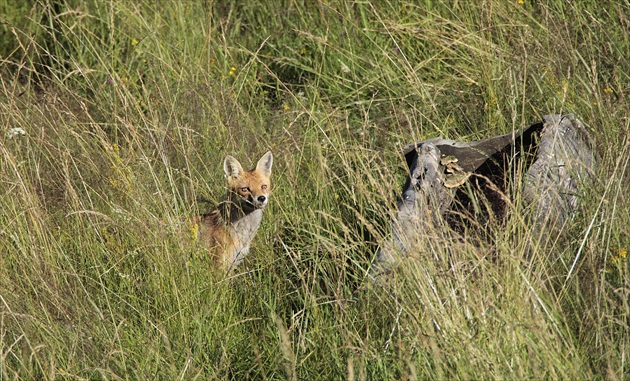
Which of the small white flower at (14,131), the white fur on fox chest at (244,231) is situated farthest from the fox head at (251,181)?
the small white flower at (14,131)

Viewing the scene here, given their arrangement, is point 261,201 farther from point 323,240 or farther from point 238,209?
point 323,240

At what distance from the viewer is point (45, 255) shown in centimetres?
341

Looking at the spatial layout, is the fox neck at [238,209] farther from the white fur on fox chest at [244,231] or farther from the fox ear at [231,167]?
the fox ear at [231,167]

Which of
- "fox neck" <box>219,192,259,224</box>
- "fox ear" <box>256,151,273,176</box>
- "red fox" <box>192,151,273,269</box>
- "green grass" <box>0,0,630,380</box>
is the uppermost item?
"green grass" <box>0,0,630,380</box>

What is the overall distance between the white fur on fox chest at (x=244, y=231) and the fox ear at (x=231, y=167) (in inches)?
10.4

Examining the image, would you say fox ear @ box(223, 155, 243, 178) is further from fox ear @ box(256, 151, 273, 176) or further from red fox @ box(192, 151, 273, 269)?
fox ear @ box(256, 151, 273, 176)

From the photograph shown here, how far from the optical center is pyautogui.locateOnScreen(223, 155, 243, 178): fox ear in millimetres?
4582

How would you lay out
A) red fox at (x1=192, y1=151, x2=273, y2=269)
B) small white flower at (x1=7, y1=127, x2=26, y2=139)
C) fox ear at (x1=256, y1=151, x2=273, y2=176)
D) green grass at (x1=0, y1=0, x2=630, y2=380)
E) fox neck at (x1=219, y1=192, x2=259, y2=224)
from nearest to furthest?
green grass at (x1=0, y1=0, x2=630, y2=380) → small white flower at (x1=7, y1=127, x2=26, y2=139) → red fox at (x1=192, y1=151, x2=273, y2=269) → fox ear at (x1=256, y1=151, x2=273, y2=176) → fox neck at (x1=219, y1=192, x2=259, y2=224)

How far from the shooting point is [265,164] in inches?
188

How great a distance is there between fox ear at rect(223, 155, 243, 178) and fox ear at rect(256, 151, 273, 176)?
13 centimetres

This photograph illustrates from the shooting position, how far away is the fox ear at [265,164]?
4.70m

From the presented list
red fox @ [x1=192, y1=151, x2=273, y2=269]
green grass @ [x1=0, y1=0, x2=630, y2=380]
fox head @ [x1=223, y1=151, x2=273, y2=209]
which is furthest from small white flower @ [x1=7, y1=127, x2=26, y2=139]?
fox head @ [x1=223, y1=151, x2=273, y2=209]

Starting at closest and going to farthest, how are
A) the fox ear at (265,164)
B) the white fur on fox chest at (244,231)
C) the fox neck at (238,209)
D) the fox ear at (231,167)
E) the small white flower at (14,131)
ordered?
the small white flower at (14,131) → the white fur on fox chest at (244,231) → the fox ear at (231,167) → the fox ear at (265,164) → the fox neck at (238,209)

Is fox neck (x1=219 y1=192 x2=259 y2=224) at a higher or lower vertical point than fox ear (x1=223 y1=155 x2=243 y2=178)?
lower
